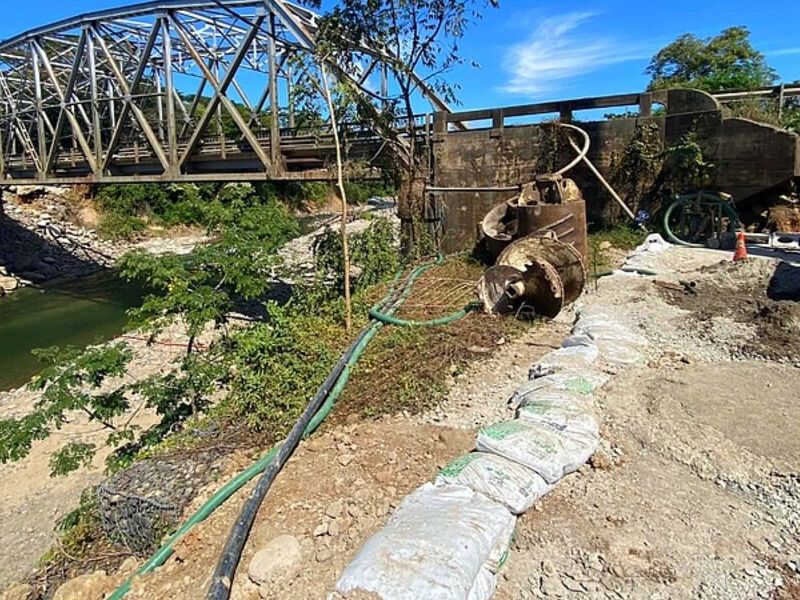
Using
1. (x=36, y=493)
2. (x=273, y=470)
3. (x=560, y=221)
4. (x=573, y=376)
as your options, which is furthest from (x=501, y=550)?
(x=36, y=493)

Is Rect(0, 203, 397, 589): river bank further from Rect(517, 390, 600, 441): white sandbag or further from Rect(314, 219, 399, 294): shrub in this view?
Rect(517, 390, 600, 441): white sandbag

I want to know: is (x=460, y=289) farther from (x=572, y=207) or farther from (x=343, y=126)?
(x=343, y=126)

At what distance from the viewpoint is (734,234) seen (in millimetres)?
9445

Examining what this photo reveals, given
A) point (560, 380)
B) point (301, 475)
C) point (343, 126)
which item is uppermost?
point (343, 126)

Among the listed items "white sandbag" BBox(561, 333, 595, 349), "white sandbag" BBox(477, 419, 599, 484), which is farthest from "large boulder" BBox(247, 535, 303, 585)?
"white sandbag" BBox(561, 333, 595, 349)

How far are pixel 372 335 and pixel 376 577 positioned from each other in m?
3.86

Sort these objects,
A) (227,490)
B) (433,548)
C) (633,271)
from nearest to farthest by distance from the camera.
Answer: (433,548) → (227,490) → (633,271)

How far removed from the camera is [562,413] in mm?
3393

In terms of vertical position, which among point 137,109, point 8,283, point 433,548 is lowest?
point 8,283

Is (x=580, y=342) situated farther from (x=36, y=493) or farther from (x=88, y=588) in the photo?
(x=36, y=493)

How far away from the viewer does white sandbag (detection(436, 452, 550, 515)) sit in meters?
2.70

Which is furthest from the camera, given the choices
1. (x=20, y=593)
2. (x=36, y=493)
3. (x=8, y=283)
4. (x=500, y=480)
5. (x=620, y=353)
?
(x=8, y=283)

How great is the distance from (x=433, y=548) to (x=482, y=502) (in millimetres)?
486

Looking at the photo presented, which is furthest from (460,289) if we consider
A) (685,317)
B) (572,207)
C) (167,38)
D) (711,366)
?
(167,38)
